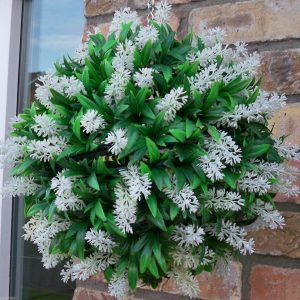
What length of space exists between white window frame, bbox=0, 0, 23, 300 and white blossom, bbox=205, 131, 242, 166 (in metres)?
0.72

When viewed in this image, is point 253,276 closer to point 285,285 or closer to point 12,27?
point 285,285

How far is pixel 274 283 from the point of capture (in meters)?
0.69

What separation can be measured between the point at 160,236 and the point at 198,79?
0.15m

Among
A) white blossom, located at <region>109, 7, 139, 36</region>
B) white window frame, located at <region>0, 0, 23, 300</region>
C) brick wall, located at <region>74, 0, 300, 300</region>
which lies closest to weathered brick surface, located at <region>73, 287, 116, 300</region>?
brick wall, located at <region>74, 0, 300, 300</region>

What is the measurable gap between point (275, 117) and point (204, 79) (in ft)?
0.87

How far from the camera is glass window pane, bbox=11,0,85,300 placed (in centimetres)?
112

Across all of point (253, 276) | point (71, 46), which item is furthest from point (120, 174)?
point (71, 46)

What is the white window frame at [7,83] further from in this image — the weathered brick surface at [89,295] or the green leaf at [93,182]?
the green leaf at [93,182]

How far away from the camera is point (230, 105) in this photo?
0.47 m

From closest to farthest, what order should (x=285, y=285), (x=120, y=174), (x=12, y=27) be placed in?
(x=120, y=174)
(x=285, y=285)
(x=12, y=27)

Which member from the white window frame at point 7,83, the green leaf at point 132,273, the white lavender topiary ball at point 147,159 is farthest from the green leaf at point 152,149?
the white window frame at point 7,83

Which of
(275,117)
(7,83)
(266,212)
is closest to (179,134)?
(266,212)

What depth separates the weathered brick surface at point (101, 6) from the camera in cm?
84

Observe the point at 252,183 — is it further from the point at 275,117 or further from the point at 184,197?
the point at 275,117
